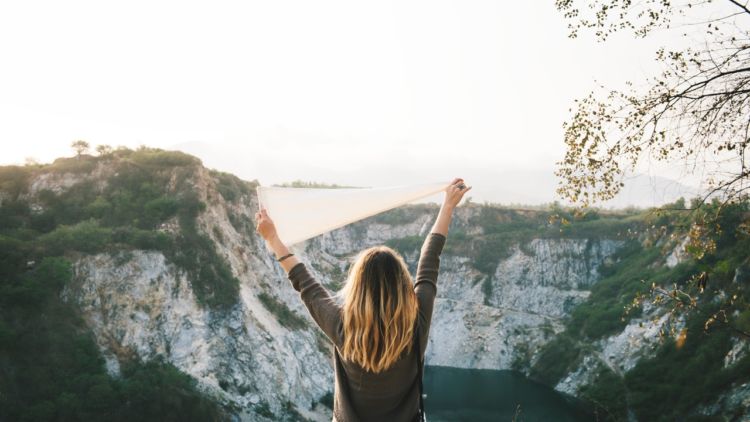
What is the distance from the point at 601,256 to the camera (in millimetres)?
62438

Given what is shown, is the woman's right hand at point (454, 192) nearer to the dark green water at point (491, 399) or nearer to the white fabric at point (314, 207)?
the white fabric at point (314, 207)

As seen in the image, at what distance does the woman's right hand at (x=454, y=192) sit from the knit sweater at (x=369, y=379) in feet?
2.54

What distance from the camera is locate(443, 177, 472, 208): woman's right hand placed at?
3359mm

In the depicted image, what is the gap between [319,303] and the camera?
2.65m

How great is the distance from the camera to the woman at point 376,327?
2.41m

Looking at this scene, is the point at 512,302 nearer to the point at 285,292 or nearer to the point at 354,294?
the point at 285,292

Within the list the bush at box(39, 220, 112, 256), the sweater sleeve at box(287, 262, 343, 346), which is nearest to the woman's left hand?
the sweater sleeve at box(287, 262, 343, 346)

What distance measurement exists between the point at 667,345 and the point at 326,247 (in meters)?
38.8

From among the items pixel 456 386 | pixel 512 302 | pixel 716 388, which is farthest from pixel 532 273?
pixel 716 388

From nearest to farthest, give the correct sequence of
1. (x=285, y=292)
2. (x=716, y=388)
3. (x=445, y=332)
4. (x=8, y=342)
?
1. (x=8, y=342)
2. (x=716, y=388)
3. (x=285, y=292)
4. (x=445, y=332)

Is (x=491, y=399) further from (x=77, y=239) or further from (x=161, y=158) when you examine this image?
(x=77, y=239)

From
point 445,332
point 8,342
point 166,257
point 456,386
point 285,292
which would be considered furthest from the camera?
point 445,332

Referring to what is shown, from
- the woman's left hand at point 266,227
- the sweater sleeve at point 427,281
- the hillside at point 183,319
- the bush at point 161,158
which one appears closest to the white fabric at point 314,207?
the woman's left hand at point 266,227

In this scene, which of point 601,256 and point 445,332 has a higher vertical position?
point 601,256
